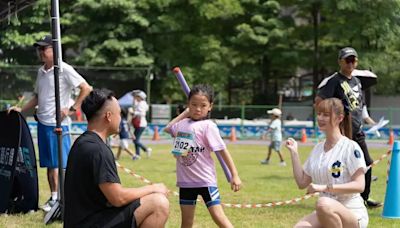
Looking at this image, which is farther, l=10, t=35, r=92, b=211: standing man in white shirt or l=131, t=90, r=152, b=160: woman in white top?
l=131, t=90, r=152, b=160: woman in white top

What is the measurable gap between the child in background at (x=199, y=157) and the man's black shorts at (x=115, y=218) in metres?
1.24

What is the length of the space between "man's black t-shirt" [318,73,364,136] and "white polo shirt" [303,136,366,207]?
8.53ft

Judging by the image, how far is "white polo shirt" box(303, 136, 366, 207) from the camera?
14.9 feet

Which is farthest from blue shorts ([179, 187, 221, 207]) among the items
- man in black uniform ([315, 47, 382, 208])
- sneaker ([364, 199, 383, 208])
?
sneaker ([364, 199, 383, 208])

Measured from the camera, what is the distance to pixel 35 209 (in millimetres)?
7277

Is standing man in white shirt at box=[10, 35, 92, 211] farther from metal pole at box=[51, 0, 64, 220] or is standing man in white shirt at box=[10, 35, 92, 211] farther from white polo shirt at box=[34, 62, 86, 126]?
metal pole at box=[51, 0, 64, 220]

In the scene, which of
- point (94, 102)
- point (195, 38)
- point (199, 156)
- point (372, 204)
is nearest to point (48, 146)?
point (199, 156)

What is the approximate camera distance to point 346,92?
289 inches

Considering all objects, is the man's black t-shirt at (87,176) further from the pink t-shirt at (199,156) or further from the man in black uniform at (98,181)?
the pink t-shirt at (199,156)

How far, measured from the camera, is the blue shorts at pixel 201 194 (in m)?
5.48

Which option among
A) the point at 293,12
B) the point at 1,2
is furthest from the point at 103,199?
the point at 293,12

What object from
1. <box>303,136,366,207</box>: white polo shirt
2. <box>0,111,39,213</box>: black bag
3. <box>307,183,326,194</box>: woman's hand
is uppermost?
<box>303,136,366,207</box>: white polo shirt

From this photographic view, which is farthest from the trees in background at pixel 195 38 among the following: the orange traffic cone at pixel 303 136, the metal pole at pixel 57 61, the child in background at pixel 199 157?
the child in background at pixel 199 157

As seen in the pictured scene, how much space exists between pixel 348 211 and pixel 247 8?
95.5 ft
